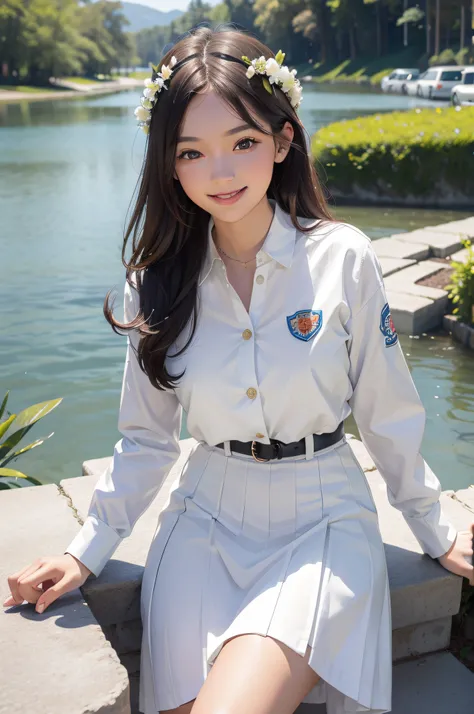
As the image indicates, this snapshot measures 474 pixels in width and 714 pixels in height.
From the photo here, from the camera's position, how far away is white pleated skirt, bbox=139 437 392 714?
1686mm

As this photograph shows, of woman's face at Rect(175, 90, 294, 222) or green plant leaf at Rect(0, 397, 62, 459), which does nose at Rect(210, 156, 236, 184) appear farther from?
green plant leaf at Rect(0, 397, 62, 459)

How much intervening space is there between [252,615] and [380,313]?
70 centimetres

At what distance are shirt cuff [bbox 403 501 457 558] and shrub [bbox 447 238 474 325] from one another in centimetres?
359

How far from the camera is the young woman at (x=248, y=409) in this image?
1.76 metres

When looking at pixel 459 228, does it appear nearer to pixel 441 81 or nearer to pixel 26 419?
pixel 26 419

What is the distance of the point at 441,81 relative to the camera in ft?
96.0

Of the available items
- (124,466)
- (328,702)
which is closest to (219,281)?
(124,466)

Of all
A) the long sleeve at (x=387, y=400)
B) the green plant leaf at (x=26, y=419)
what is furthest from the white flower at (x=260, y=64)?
the green plant leaf at (x=26, y=419)

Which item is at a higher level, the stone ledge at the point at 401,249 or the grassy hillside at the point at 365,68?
the stone ledge at the point at 401,249

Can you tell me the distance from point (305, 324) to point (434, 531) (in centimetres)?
57

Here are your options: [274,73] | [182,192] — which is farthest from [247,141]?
[182,192]

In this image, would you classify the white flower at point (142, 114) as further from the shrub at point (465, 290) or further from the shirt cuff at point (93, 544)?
the shrub at point (465, 290)

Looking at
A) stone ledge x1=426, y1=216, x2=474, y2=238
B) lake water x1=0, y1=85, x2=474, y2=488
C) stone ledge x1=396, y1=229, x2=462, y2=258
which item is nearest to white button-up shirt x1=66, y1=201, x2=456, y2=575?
lake water x1=0, y1=85, x2=474, y2=488

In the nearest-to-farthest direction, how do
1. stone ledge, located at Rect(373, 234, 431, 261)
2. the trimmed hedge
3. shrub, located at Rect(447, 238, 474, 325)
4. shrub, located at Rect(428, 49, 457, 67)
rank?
shrub, located at Rect(447, 238, 474, 325), stone ledge, located at Rect(373, 234, 431, 261), the trimmed hedge, shrub, located at Rect(428, 49, 457, 67)
